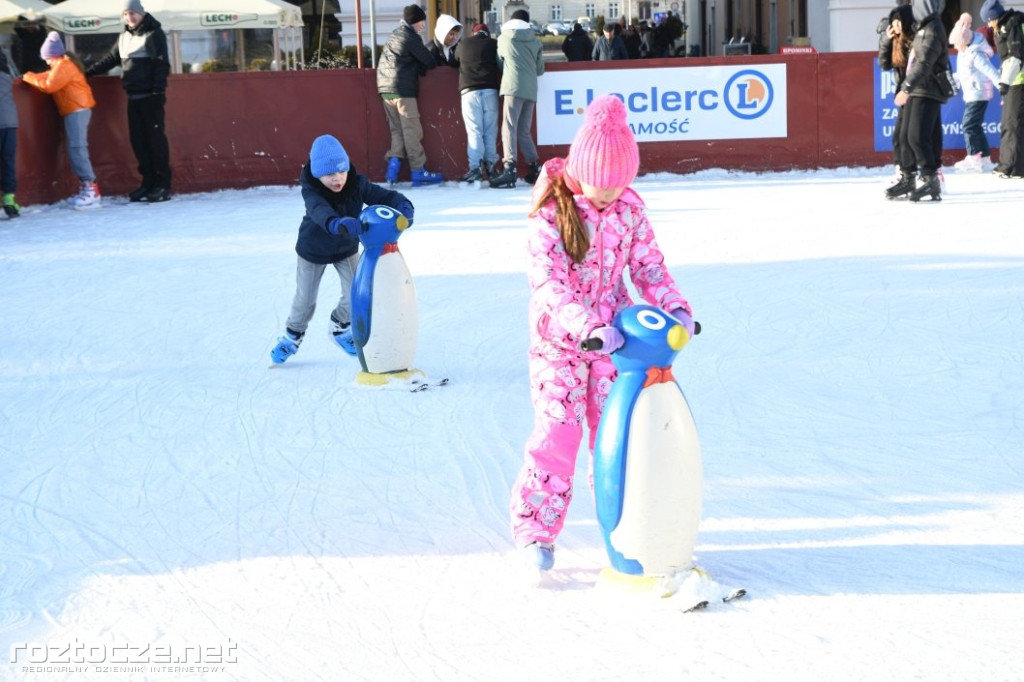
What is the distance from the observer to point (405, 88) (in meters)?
12.6

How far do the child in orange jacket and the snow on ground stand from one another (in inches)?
134

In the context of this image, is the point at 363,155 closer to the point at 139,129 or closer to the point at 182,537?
the point at 139,129

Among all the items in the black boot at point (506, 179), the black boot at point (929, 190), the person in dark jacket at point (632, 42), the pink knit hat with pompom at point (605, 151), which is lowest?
the black boot at point (929, 190)

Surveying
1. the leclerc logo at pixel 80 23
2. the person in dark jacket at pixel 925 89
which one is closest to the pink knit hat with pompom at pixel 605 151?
the person in dark jacket at pixel 925 89

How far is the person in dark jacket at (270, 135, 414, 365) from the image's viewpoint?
565cm

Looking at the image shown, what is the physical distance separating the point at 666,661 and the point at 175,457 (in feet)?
8.10

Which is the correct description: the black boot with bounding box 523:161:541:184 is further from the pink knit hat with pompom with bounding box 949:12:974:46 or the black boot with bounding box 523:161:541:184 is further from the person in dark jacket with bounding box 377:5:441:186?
the pink knit hat with pompom with bounding box 949:12:974:46

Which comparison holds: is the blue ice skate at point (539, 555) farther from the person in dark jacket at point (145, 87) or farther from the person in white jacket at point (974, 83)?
the person in dark jacket at point (145, 87)

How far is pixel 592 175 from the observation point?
11.1 feet

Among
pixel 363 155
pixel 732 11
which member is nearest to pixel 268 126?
pixel 363 155

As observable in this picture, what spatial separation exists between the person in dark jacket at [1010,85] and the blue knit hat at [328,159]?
7.38m

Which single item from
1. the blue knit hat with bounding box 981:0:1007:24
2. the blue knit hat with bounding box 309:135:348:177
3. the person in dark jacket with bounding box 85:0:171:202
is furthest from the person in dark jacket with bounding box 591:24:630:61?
the blue knit hat with bounding box 309:135:348:177

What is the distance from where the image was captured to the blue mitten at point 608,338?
3193mm

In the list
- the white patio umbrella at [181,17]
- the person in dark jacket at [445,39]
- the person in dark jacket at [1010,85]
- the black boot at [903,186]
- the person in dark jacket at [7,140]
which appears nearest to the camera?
the black boot at [903,186]
